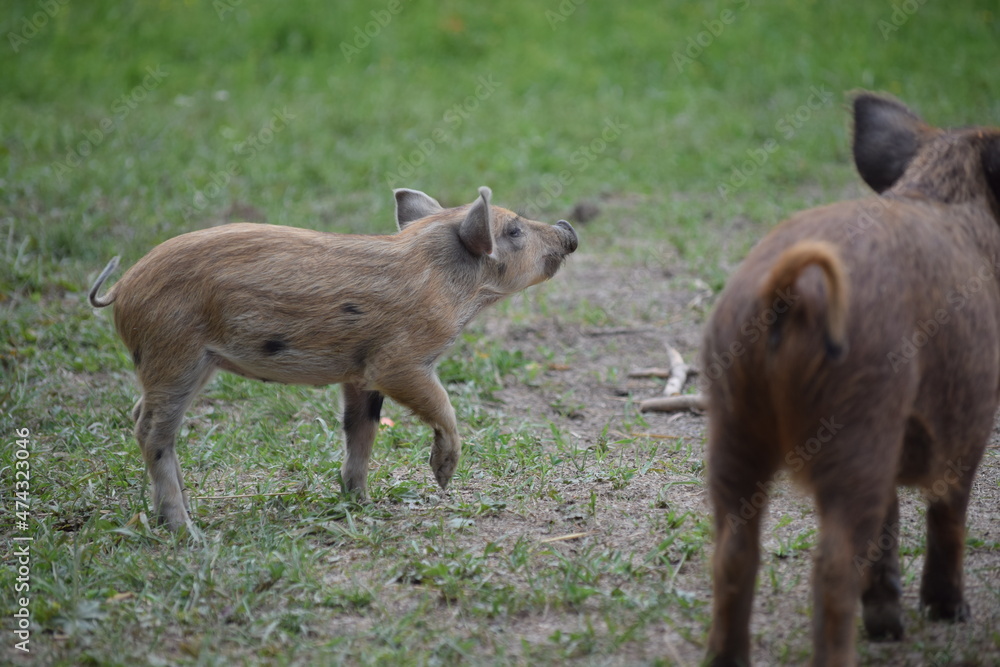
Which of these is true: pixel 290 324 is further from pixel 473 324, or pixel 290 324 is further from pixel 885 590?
pixel 473 324

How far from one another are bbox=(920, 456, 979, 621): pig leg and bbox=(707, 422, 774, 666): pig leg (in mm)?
767

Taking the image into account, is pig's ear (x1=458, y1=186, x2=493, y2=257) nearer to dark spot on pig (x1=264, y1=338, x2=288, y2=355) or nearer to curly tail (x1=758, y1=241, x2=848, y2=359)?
dark spot on pig (x1=264, y1=338, x2=288, y2=355)

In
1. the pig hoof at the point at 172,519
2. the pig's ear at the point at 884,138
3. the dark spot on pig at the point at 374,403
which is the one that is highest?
the pig's ear at the point at 884,138

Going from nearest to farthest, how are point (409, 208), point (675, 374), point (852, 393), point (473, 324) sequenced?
point (852, 393), point (409, 208), point (675, 374), point (473, 324)

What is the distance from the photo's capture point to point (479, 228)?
15.5 ft

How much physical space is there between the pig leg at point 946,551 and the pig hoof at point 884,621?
0.19 m

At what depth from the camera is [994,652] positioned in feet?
10.9

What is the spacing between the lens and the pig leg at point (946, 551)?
334cm

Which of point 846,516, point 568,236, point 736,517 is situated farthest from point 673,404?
point 846,516

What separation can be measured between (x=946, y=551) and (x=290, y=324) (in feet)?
8.80

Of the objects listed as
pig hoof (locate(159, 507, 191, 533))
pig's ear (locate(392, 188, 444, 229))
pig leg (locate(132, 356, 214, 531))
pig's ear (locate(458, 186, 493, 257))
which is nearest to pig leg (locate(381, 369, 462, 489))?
pig's ear (locate(458, 186, 493, 257))

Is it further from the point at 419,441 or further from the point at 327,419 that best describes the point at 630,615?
the point at 327,419

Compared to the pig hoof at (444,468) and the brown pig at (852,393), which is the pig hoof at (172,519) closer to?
the pig hoof at (444,468)

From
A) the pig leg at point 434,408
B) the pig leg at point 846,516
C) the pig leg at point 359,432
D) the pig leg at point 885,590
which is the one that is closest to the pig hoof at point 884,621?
the pig leg at point 885,590
